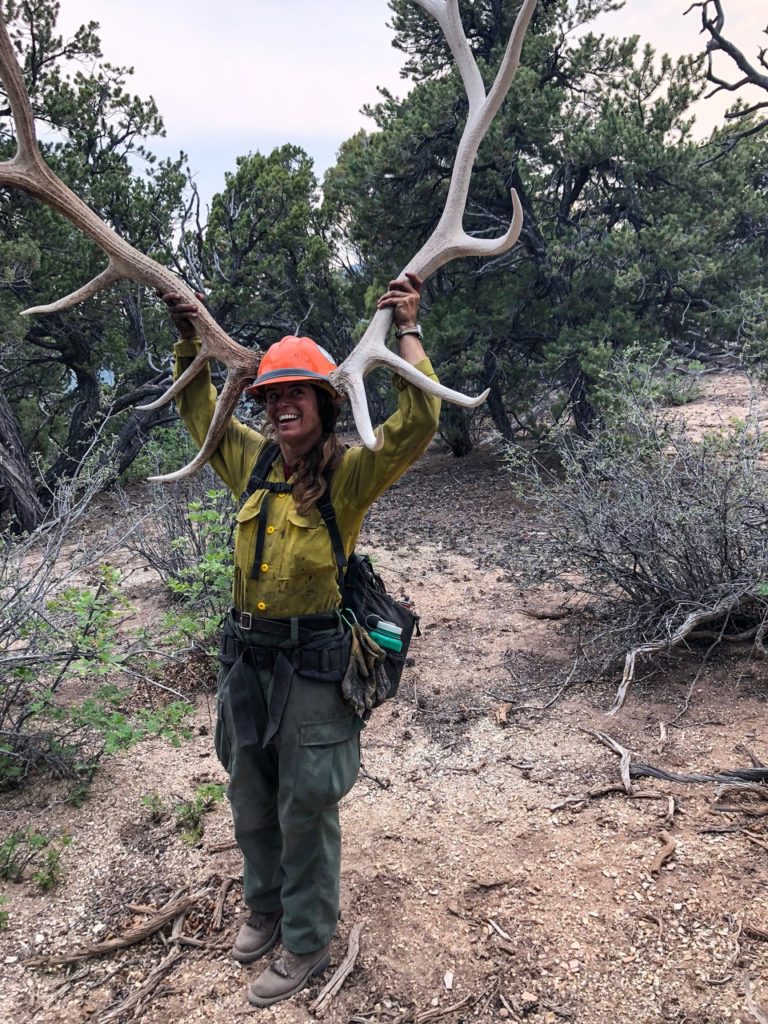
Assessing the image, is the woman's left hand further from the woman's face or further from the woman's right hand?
the woman's right hand

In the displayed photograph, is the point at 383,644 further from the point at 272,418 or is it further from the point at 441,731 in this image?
the point at 441,731

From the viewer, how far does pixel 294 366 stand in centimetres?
202

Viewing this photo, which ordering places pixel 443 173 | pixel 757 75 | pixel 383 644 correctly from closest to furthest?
pixel 383 644 < pixel 757 75 < pixel 443 173

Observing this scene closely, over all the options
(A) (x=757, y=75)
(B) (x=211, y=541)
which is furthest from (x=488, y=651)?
(A) (x=757, y=75)

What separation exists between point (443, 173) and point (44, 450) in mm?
6752

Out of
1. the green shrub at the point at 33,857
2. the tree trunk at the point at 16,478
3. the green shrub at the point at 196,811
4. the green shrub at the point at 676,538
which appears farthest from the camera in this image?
the tree trunk at the point at 16,478

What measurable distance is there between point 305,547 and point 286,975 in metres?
1.34

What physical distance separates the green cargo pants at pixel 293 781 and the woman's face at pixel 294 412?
0.58 meters

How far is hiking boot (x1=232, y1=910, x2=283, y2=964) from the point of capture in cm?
225

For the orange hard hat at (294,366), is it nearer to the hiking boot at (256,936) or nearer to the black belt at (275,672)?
the black belt at (275,672)

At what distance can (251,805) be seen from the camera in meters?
2.14

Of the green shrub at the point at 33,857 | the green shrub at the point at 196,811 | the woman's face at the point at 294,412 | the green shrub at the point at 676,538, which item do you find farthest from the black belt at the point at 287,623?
the green shrub at the point at 676,538

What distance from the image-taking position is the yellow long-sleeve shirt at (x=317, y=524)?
1.89 meters

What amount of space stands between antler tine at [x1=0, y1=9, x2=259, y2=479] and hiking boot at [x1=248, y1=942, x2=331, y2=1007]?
1.56 meters
